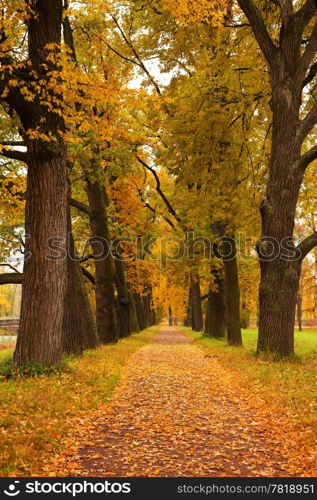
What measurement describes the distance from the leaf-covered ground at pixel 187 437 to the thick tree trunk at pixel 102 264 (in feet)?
33.4

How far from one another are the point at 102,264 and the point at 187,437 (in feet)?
45.6

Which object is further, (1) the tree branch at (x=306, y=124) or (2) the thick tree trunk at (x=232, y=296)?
(2) the thick tree trunk at (x=232, y=296)

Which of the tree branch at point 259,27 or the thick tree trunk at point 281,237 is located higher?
the tree branch at point 259,27

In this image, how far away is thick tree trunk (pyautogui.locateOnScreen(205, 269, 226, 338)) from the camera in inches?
972

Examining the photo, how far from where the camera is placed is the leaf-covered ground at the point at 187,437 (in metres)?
5.14

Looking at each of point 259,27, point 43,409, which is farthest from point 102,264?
point 43,409

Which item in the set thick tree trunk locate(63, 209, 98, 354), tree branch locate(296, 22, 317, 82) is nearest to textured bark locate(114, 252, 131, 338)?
thick tree trunk locate(63, 209, 98, 354)

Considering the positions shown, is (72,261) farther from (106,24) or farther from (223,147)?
(106,24)

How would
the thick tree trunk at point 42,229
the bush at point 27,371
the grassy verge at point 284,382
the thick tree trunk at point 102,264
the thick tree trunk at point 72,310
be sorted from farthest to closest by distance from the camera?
the thick tree trunk at point 102,264
the thick tree trunk at point 72,310
the thick tree trunk at point 42,229
the bush at point 27,371
the grassy verge at point 284,382

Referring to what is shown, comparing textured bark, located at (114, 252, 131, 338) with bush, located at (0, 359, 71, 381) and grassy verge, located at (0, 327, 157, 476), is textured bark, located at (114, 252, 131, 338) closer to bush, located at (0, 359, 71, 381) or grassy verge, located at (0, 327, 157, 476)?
grassy verge, located at (0, 327, 157, 476)

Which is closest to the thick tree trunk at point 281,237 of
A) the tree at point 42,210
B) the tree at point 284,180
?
the tree at point 284,180

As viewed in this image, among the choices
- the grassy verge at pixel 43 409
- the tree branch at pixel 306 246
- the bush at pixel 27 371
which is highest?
the tree branch at pixel 306 246

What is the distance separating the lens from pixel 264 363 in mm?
11867

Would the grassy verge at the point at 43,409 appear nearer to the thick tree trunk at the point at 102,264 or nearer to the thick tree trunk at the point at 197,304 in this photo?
the thick tree trunk at the point at 102,264
